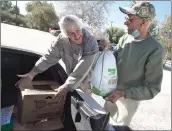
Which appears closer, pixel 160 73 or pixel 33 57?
pixel 160 73

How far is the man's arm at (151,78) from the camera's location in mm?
1706

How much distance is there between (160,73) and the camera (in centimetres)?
172

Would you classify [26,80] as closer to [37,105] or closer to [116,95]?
[37,105]

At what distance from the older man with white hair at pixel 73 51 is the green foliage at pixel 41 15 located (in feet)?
58.3

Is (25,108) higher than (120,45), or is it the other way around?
(120,45)

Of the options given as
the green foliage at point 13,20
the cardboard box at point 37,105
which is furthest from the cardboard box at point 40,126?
the green foliage at point 13,20

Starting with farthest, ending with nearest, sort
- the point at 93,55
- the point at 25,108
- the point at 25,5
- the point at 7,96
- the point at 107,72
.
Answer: the point at 25,5 < the point at 7,96 < the point at 93,55 < the point at 107,72 < the point at 25,108

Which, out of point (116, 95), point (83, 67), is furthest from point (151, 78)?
point (83, 67)

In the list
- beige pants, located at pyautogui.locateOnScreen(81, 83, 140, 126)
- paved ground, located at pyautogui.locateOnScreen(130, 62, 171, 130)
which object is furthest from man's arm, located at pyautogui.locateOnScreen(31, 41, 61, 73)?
paved ground, located at pyautogui.locateOnScreen(130, 62, 171, 130)

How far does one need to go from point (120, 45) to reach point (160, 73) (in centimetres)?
49

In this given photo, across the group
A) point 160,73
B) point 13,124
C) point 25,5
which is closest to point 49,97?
point 13,124

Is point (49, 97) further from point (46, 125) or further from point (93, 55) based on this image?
point (93, 55)

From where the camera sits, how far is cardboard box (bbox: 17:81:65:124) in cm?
163

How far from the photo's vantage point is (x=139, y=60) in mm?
1789
